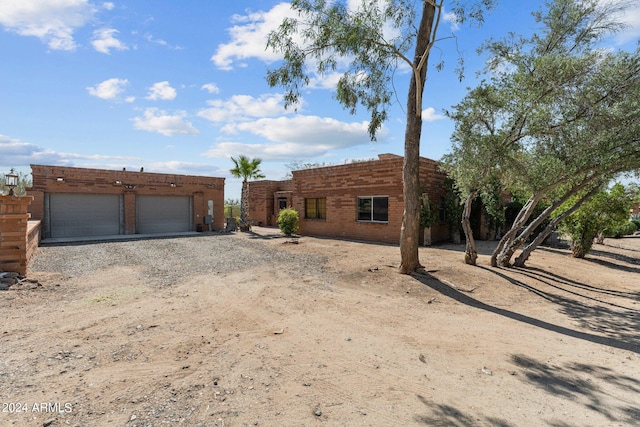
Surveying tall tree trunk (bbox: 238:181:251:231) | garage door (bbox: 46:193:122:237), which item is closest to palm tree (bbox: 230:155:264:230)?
tall tree trunk (bbox: 238:181:251:231)

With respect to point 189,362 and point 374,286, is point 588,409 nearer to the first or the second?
point 189,362

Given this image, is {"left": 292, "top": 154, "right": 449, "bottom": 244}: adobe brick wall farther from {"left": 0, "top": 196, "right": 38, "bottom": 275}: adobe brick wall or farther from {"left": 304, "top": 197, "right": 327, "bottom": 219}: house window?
{"left": 0, "top": 196, "right": 38, "bottom": 275}: adobe brick wall

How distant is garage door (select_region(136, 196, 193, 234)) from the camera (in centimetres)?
1716

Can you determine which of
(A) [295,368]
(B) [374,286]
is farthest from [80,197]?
(A) [295,368]

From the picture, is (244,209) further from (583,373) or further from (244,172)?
(583,373)

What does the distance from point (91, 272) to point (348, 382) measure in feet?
24.1

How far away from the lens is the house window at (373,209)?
13398 mm

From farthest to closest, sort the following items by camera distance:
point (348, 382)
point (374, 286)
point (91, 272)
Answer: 1. point (91, 272)
2. point (374, 286)
3. point (348, 382)

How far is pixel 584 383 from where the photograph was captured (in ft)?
10.0

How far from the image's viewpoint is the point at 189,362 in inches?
127

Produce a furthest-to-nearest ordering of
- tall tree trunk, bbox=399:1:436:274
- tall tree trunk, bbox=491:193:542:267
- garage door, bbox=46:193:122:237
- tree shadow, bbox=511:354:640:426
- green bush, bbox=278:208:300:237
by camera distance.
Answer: green bush, bbox=278:208:300:237
garage door, bbox=46:193:122:237
tall tree trunk, bbox=491:193:542:267
tall tree trunk, bbox=399:1:436:274
tree shadow, bbox=511:354:640:426

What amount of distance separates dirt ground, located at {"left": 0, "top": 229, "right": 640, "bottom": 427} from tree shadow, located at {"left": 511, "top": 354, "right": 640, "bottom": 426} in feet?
0.06

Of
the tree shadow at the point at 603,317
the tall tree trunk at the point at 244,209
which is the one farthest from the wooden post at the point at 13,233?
the tall tree trunk at the point at 244,209

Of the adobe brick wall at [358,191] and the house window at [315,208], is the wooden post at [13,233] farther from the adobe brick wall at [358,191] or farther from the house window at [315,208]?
the house window at [315,208]
